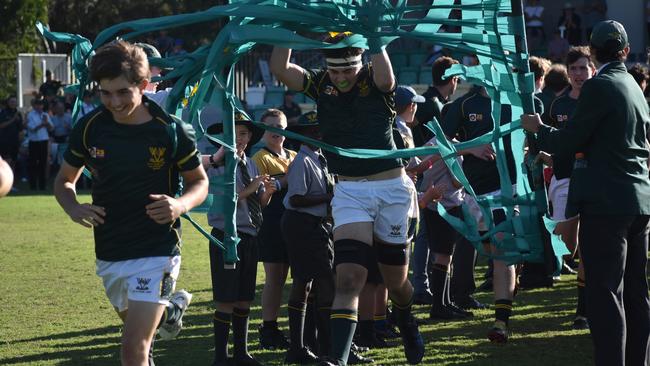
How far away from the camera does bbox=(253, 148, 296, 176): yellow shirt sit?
8.56 meters

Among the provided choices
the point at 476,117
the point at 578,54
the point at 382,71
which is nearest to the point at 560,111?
the point at 578,54

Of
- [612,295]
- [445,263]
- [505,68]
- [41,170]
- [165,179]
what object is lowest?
[41,170]

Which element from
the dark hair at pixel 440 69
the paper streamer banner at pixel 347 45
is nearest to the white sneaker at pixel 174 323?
the paper streamer banner at pixel 347 45

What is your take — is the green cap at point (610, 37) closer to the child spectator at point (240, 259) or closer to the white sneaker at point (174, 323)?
the child spectator at point (240, 259)

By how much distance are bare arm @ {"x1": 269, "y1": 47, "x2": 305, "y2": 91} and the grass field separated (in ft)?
7.06

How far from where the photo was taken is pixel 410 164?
9.65m

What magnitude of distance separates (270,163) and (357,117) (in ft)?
4.88

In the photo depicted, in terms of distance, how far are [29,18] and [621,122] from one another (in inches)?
1350

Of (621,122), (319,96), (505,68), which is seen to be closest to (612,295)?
(621,122)

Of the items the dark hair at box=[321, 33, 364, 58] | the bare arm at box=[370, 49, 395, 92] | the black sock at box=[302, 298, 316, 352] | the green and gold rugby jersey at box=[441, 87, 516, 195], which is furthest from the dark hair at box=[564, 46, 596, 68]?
the black sock at box=[302, 298, 316, 352]

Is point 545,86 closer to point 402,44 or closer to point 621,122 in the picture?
point 621,122

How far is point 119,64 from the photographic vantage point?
5.73m

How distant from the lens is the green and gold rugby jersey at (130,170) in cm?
588

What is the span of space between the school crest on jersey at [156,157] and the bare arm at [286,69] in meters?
1.61
